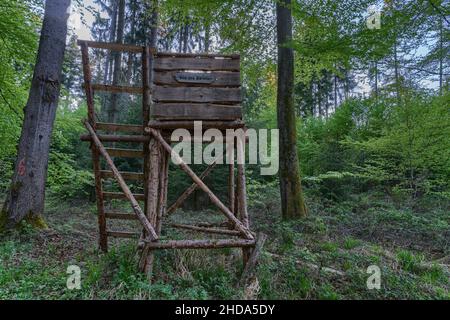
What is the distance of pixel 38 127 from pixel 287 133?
18.9 feet

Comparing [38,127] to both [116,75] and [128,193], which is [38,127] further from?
[116,75]

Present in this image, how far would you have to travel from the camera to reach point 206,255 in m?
4.57

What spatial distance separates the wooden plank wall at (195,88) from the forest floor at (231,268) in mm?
2152

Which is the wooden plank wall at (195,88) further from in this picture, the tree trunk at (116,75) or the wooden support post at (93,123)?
the tree trunk at (116,75)

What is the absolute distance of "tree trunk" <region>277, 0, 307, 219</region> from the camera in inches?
315

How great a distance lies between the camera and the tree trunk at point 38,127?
585 cm

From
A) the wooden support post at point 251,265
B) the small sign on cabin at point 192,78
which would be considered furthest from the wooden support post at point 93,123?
the wooden support post at point 251,265

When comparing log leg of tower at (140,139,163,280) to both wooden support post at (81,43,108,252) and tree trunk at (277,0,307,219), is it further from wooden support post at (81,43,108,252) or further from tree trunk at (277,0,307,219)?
tree trunk at (277,0,307,219)

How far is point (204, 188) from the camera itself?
14.7 ft

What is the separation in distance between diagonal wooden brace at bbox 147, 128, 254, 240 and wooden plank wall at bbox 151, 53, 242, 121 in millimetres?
363

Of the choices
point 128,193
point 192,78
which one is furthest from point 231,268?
point 192,78

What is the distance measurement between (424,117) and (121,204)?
11.4 metres
